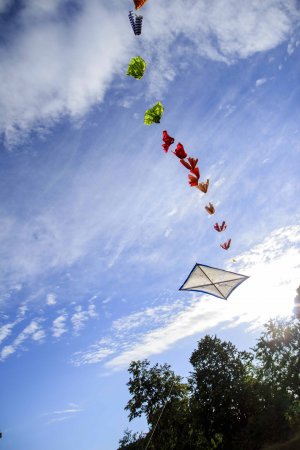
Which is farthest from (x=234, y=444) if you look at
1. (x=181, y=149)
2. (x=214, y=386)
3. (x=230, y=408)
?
(x=181, y=149)

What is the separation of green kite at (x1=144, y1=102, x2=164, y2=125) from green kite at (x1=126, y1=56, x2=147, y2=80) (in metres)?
0.97

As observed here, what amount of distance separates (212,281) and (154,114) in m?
8.53

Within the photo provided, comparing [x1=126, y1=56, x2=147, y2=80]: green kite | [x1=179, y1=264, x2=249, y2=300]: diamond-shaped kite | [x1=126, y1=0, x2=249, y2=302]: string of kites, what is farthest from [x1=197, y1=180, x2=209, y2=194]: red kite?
[x1=179, y1=264, x2=249, y2=300]: diamond-shaped kite

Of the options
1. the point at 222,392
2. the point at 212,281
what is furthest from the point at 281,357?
the point at 212,281

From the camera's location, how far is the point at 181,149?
28.5 feet

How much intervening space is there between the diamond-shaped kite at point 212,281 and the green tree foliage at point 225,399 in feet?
47.6

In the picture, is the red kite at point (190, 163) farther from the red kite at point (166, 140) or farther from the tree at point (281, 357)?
the tree at point (281, 357)

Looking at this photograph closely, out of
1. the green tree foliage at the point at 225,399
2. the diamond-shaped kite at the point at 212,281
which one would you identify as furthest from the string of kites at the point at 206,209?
the green tree foliage at the point at 225,399

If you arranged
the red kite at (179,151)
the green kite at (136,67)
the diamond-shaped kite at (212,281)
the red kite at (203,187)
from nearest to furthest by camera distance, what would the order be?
1. the green kite at (136,67)
2. the red kite at (179,151)
3. the red kite at (203,187)
4. the diamond-shaped kite at (212,281)

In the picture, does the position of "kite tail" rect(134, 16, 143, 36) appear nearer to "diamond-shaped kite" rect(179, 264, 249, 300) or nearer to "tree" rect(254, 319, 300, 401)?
"diamond-shaped kite" rect(179, 264, 249, 300)

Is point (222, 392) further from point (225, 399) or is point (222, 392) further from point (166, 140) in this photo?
point (166, 140)

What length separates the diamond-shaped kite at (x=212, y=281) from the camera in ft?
42.2

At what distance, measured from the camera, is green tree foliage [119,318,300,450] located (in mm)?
25219

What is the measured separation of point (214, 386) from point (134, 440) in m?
9.44
